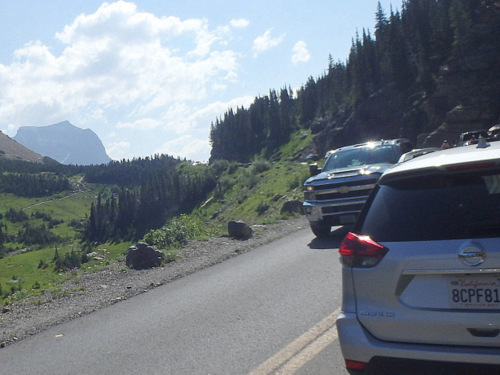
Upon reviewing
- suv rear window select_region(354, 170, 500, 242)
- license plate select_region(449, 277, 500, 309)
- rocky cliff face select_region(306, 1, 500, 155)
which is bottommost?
license plate select_region(449, 277, 500, 309)

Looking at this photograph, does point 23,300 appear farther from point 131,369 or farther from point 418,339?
point 418,339

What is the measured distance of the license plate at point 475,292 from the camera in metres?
2.96

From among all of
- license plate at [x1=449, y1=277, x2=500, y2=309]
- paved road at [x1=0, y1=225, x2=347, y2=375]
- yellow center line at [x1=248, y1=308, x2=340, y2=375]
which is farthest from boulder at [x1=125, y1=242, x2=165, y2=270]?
license plate at [x1=449, y1=277, x2=500, y2=309]

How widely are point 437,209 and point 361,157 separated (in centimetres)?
972

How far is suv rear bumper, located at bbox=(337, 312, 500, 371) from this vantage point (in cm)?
292

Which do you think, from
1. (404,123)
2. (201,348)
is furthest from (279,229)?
(404,123)

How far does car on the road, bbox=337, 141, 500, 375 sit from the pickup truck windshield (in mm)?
9106

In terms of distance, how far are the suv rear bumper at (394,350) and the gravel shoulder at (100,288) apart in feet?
17.2

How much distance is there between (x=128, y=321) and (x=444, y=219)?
508cm

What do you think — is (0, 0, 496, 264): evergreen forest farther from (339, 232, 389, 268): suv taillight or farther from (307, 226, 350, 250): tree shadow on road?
(339, 232, 389, 268): suv taillight

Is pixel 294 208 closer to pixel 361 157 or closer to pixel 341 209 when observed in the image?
pixel 361 157

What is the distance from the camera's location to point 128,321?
6949mm

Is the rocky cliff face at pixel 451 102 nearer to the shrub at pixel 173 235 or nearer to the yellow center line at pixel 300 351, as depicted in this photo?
the shrub at pixel 173 235

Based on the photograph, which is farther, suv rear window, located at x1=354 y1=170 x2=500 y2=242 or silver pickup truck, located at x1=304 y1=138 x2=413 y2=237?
silver pickup truck, located at x1=304 y1=138 x2=413 y2=237
